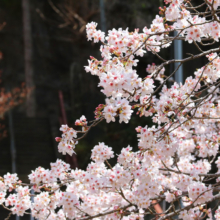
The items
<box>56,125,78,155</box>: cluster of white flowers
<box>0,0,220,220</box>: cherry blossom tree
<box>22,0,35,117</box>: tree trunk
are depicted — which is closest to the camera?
<box>0,0,220,220</box>: cherry blossom tree

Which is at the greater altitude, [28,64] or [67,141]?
[28,64]

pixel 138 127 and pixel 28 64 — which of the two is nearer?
pixel 138 127

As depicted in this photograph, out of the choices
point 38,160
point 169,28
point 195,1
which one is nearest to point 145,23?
point 195,1

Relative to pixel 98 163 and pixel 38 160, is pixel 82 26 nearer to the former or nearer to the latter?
pixel 38 160

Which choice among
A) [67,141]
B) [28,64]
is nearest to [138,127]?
[67,141]

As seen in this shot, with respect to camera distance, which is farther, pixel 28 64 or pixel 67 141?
pixel 28 64

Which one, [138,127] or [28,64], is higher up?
[28,64]

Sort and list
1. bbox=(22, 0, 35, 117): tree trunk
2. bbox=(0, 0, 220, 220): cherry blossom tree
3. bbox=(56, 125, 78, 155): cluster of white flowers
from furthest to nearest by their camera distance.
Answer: bbox=(22, 0, 35, 117): tree trunk
bbox=(56, 125, 78, 155): cluster of white flowers
bbox=(0, 0, 220, 220): cherry blossom tree

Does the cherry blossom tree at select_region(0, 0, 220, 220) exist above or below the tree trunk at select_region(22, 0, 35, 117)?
below

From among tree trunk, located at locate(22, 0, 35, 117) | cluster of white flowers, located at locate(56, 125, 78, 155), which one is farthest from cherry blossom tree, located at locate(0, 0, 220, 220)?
tree trunk, located at locate(22, 0, 35, 117)

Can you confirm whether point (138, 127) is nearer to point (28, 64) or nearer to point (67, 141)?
point (67, 141)

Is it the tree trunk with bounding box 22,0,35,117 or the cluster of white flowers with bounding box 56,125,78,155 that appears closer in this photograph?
the cluster of white flowers with bounding box 56,125,78,155

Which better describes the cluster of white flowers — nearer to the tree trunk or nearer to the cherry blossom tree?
the cherry blossom tree

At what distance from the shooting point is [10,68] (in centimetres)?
1405
